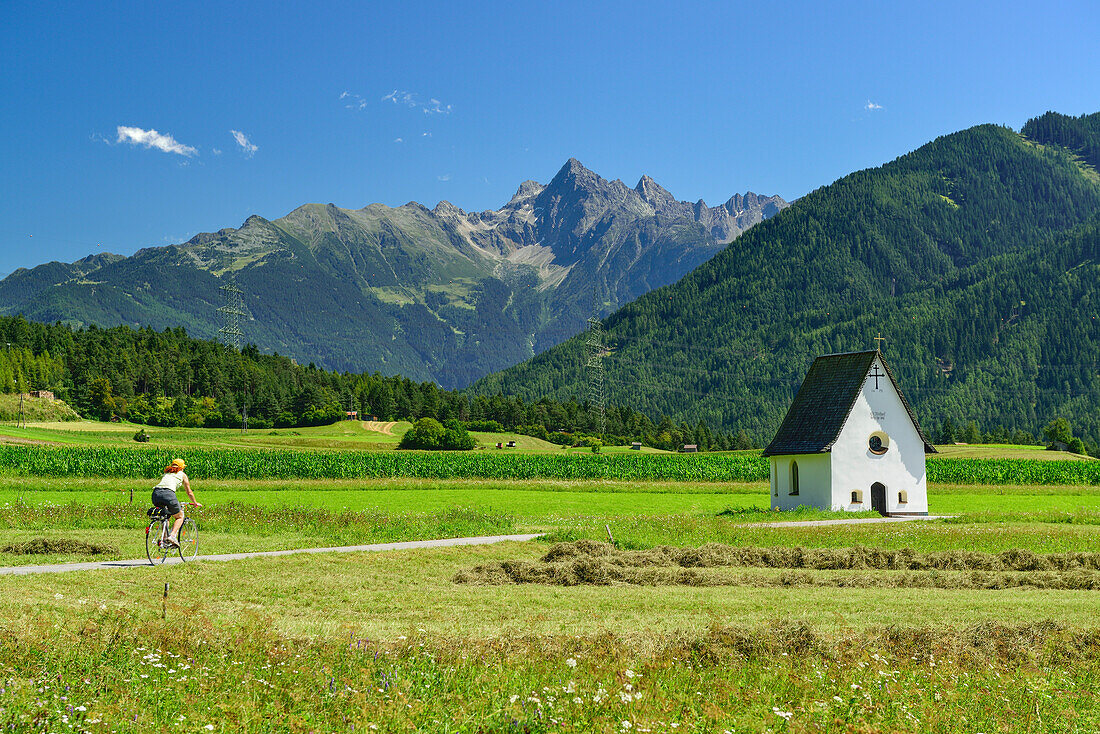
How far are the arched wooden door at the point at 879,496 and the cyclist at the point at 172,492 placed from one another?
39372mm

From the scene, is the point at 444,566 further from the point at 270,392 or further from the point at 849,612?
the point at 270,392

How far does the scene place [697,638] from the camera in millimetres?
12156

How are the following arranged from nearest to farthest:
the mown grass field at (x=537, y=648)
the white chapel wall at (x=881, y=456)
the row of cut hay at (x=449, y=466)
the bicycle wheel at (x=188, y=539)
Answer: the mown grass field at (x=537, y=648), the bicycle wheel at (x=188, y=539), the white chapel wall at (x=881, y=456), the row of cut hay at (x=449, y=466)

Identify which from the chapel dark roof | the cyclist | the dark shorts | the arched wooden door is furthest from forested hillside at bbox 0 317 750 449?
the dark shorts

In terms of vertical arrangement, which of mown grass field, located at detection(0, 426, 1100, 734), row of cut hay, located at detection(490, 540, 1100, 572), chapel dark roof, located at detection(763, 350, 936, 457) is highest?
chapel dark roof, located at detection(763, 350, 936, 457)

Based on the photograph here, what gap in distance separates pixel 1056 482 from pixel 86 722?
81858 mm

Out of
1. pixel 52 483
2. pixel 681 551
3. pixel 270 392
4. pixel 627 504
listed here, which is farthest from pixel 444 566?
pixel 270 392

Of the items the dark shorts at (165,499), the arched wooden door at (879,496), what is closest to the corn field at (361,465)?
the arched wooden door at (879,496)

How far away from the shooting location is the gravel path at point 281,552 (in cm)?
1904

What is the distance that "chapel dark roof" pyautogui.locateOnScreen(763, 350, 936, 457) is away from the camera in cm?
4819

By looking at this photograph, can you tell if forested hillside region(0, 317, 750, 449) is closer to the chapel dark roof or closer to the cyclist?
the chapel dark roof

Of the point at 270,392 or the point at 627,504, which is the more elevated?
the point at 270,392

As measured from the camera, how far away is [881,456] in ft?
160

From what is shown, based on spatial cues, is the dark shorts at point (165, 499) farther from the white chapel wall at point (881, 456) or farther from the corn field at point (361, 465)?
the corn field at point (361, 465)
